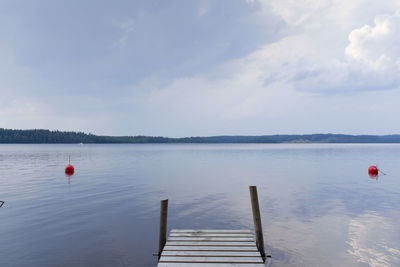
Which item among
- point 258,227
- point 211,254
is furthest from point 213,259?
point 258,227

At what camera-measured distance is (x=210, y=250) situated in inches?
367

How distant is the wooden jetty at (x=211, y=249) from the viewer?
8.45 m

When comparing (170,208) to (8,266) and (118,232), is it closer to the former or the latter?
(118,232)

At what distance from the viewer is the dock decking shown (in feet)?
27.7

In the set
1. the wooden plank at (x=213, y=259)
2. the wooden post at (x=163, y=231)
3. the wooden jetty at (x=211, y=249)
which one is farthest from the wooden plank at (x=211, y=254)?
the wooden post at (x=163, y=231)

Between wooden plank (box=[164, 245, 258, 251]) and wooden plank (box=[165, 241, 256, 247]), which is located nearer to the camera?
wooden plank (box=[164, 245, 258, 251])

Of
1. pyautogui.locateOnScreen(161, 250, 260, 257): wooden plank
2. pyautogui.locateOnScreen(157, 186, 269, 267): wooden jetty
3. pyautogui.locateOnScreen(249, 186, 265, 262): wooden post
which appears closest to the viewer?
Answer: pyautogui.locateOnScreen(157, 186, 269, 267): wooden jetty

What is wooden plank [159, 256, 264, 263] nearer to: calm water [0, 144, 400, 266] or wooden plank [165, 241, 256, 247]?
wooden plank [165, 241, 256, 247]

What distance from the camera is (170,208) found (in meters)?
20.1

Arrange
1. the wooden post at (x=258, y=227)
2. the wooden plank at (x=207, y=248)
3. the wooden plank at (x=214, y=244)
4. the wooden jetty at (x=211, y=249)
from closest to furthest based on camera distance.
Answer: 1. the wooden jetty at (x=211, y=249)
2. the wooden plank at (x=207, y=248)
3. the wooden plank at (x=214, y=244)
4. the wooden post at (x=258, y=227)

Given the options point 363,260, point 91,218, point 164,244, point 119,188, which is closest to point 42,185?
point 119,188

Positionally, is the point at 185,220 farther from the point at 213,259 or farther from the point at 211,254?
the point at 213,259

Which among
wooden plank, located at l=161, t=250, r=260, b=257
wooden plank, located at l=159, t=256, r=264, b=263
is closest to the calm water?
wooden plank, located at l=161, t=250, r=260, b=257

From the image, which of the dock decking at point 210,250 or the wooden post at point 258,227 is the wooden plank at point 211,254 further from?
the wooden post at point 258,227
